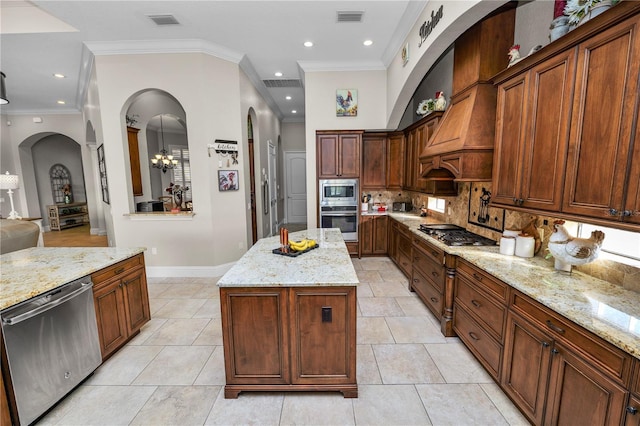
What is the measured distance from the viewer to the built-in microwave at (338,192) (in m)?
4.91

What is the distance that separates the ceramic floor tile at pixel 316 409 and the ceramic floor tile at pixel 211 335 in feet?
3.54

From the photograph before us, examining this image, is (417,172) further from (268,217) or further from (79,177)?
(79,177)

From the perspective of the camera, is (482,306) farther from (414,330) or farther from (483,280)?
(414,330)

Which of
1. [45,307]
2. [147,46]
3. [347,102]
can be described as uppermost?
[147,46]

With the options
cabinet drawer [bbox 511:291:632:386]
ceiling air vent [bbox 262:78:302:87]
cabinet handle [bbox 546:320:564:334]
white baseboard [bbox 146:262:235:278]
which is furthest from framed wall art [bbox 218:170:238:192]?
cabinet handle [bbox 546:320:564:334]

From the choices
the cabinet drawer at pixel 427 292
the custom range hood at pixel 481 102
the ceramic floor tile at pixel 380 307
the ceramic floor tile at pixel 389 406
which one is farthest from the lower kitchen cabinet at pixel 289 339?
the custom range hood at pixel 481 102

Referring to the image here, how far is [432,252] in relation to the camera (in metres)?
3.04

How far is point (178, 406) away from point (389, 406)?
1529 millimetres

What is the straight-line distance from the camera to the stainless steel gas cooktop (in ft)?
9.16

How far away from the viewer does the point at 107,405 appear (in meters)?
1.98

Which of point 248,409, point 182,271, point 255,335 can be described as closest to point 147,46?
point 182,271

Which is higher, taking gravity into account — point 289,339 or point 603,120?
point 603,120

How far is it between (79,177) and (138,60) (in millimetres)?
7581

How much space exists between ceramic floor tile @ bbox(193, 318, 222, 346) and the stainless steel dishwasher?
0.82 m
